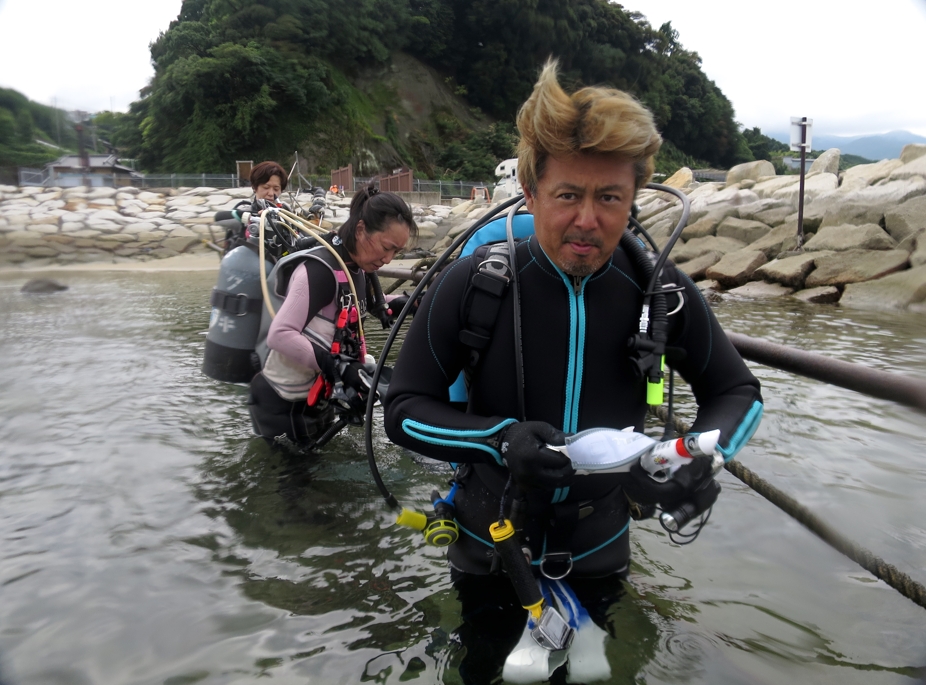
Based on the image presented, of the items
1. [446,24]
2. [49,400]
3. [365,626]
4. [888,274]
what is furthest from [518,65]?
[365,626]

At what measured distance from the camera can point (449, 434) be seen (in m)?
1.63

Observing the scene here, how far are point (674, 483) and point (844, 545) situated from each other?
1319 millimetres

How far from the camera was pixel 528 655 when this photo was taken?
168 centimetres

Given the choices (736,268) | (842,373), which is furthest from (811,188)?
(842,373)

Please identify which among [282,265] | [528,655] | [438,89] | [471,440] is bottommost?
[528,655]

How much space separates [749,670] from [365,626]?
1434mm

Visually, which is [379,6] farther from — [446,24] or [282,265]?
[282,265]

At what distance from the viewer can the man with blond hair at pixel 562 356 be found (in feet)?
5.03

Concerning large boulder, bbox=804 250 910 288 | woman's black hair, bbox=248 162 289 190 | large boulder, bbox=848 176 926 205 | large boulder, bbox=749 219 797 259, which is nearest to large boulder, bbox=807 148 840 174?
large boulder, bbox=848 176 926 205

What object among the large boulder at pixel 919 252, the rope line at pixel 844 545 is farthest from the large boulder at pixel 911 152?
the rope line at pixel 844 545

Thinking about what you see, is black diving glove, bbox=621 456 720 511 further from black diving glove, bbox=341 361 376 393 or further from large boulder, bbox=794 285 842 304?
large boulder, bbox=794 285 842 304

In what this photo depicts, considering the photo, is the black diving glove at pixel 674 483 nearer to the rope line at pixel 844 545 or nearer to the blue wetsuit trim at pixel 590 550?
the blue wetsuit trim at pixel 590 550

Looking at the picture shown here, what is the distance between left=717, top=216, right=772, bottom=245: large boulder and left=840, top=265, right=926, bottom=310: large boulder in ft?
14.7

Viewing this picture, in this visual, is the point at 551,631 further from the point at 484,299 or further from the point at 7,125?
the point at 7,125
